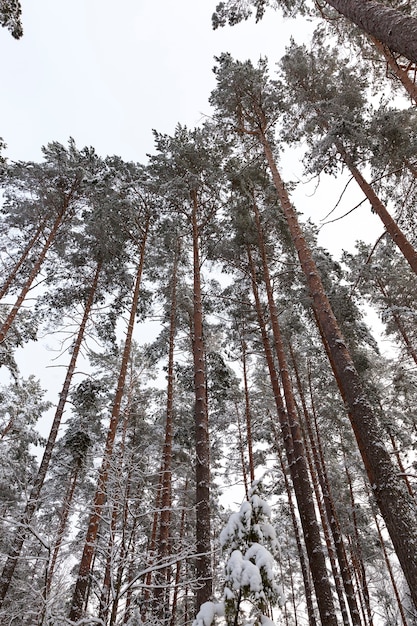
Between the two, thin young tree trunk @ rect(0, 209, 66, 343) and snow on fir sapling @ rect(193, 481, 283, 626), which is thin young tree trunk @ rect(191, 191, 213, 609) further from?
thin young tree trunk @ rect(0, 209, 66, 343)

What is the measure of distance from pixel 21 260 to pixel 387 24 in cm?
1224

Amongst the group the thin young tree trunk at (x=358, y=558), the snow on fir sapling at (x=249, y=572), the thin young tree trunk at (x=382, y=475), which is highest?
the thin young tree trunk at (x=358, y=558)

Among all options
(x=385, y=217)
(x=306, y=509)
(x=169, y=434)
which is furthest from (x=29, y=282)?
(x=385, y=217)

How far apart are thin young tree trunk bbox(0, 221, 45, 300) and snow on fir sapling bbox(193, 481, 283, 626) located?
1154 cm

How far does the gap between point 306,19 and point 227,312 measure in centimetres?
984

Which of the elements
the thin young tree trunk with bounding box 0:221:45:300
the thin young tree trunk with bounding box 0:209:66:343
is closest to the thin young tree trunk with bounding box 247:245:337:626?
the thin young tree trunk with bounding box 0:209:66:343

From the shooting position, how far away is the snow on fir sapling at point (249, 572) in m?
2.74

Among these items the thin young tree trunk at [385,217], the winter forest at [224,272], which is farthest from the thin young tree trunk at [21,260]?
the thin young tree trunk at [385,217]

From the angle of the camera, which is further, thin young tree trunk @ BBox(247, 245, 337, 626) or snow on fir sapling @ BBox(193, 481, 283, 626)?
thin young tree trunk @ BBox(247, 245, 337, 626)

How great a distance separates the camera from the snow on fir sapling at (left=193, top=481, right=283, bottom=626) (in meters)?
2.74

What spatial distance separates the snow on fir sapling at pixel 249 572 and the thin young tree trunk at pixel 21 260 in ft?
37.9

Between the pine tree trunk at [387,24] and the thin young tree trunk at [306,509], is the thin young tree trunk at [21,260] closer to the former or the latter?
the thin young tree trunk at [306,509]

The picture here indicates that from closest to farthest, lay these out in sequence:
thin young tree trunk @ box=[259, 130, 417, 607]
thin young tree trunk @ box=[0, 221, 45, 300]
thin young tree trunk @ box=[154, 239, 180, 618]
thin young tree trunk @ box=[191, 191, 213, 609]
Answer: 1. thin young tree trunk @ box=[259, 130, 417, 607]
2. thin young tree trunk @ box=[191, 191, 213, 609]
3. thin young tree trunk @ box=[154, 239, 180, 618]
4. thin young tree trunk @ box=[0, 221, 45, 300]

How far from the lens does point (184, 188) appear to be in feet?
38.7
